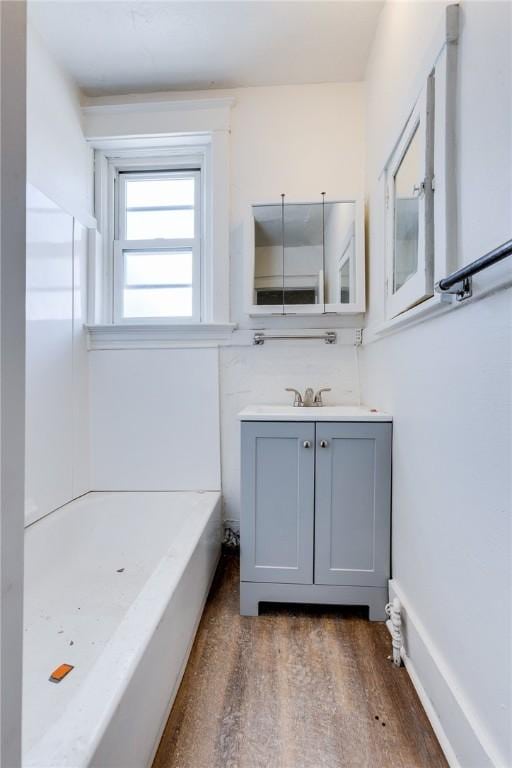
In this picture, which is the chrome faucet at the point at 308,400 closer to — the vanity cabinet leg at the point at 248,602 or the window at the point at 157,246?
the window at the point at 157,246

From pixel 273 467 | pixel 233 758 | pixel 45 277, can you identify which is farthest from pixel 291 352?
pixel 233 758

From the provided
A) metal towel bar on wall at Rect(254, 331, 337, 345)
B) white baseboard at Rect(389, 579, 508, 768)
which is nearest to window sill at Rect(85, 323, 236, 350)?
metal towel bar on wall at Rect(254, 331, 337, 345)

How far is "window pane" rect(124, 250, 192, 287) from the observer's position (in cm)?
207

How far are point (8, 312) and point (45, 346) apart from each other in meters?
1.36

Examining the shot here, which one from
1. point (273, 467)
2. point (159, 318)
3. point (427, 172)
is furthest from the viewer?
point (159, 318)

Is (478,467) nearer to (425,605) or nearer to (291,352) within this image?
(425,605)

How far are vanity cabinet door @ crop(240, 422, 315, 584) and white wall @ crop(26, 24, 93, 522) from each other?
35.0 inches

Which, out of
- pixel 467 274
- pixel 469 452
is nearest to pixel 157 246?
pixel 467 274

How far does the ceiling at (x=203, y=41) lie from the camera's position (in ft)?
4.92

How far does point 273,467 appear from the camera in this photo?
143 cm

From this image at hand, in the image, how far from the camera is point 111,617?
129 cm

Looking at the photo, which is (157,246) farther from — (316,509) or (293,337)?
(316,509)

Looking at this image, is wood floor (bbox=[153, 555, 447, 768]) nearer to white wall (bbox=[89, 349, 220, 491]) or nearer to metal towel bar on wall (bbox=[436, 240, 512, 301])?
Result: white wall (bbox=[89, 349, 220, 491])

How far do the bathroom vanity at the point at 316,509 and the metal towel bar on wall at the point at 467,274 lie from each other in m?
0.66
